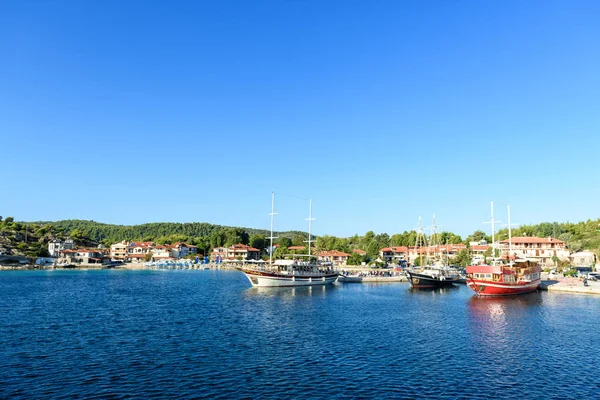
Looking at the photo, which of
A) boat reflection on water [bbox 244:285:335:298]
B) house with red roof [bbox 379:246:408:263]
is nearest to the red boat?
boat reflection on water [bbox 244:285:335:298]

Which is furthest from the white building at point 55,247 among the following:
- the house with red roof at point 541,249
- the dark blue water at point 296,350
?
the house with red roof at point 541,249

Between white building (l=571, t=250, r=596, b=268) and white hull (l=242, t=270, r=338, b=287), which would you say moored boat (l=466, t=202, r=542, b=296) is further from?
white building (l=571, t=250, r=596, b=268)

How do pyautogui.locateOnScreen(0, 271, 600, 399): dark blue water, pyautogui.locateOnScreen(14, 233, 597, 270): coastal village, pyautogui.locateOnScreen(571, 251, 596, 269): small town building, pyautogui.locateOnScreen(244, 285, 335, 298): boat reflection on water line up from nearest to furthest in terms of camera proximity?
pyautogui.locateOnScreen(0, 271, 600, 399): dark blue water → pyautogui.locateOnScreen(244, 285, 335, 298): boat reflection on water → pyautogui.locateOnScreen(571, 251, 596, 269): small town building → pyautogui.locateOnScreen(14, 233, 597, 270): coastal village

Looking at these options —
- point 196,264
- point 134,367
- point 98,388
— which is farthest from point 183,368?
point 196,264

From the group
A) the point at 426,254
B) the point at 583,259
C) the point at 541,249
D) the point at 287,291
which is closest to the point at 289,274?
the point at 287,291

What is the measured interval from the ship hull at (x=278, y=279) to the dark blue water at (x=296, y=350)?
21.5 meters

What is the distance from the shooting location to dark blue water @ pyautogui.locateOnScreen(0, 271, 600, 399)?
2453 centimetres

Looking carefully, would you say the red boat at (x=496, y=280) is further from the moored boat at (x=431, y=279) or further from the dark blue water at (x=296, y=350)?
the moored boat at (x=431, y=279)

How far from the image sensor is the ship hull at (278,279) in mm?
82125

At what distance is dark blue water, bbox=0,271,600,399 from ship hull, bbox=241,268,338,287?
2154 cm

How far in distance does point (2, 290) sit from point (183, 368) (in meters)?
67.2

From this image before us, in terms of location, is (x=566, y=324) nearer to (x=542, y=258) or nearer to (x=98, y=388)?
(x=98, y=388)

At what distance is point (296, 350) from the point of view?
33.4 m

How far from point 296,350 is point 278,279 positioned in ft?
165
